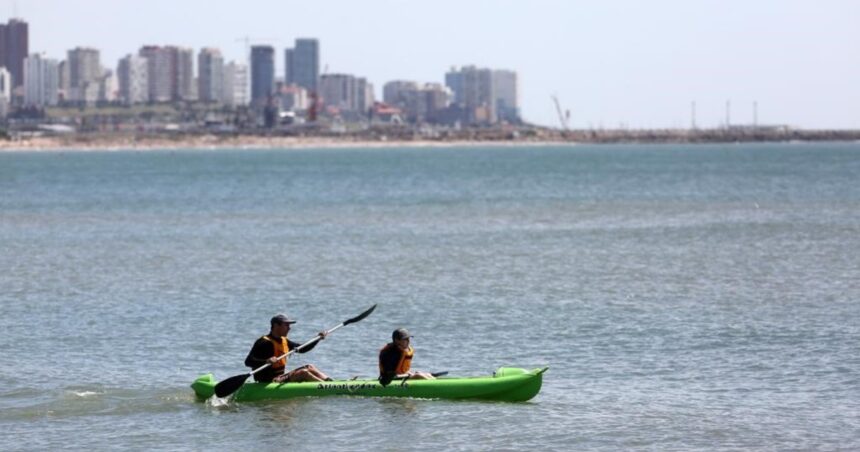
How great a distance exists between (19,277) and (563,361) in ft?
59.8

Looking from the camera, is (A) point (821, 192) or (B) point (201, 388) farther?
(A) point (821, 192)

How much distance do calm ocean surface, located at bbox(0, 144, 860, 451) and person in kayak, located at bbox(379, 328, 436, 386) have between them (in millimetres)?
515

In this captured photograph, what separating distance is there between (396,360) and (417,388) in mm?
473

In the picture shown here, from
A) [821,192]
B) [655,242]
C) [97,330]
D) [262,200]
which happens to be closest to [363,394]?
[97,330]

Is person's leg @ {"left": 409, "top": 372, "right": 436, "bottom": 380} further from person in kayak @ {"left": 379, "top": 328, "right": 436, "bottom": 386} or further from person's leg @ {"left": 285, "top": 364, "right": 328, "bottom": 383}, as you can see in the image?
person's leg @ {"left": 285, "top": 364, "right": 328, "bottom": 383}

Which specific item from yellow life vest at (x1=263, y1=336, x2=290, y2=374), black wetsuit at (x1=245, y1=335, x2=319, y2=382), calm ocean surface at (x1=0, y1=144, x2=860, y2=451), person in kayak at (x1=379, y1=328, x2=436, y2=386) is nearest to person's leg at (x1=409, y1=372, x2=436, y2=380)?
person in kayak at (x1=379, y1=328, x2=436, y2=386)

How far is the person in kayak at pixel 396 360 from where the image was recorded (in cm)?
2145

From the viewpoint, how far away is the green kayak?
21.4 meters

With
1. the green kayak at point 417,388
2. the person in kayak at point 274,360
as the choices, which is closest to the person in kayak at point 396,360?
the green kayak at point 417,388

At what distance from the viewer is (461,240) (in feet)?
163

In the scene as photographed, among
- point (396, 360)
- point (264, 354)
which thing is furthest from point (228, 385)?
point (396, 360)

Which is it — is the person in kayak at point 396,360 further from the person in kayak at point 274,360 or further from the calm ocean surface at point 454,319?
the person in kayak at point 274,360

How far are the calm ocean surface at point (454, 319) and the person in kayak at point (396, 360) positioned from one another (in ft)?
1.69

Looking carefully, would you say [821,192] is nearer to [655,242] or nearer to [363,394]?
[655,242]
